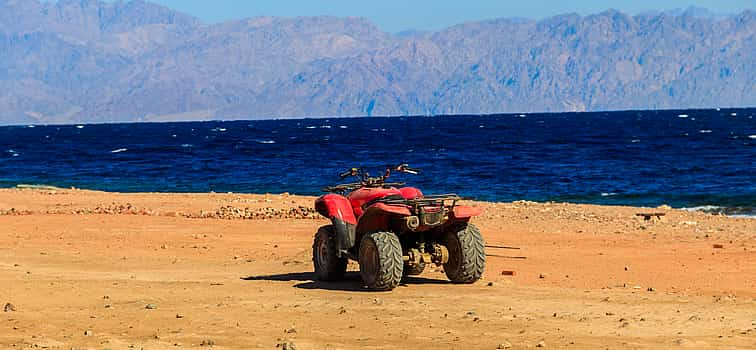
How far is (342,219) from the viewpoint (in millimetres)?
13484

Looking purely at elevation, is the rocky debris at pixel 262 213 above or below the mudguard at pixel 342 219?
above

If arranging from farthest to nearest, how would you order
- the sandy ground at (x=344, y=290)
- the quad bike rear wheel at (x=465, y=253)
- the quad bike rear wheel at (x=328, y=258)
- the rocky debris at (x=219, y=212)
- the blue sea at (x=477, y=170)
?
1. the blue sea at (x=477, y=170)
2. the rocky debris at (x=219, y=212)
3. the quad bike rear wheel at (x=328, y=258)
4. the quad bike rear wheel at (x=465, y=253)
5. the sandy ground at (x=344, y=290)

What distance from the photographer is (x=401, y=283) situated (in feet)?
45.1

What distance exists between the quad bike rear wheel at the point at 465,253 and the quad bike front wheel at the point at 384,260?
869 mm

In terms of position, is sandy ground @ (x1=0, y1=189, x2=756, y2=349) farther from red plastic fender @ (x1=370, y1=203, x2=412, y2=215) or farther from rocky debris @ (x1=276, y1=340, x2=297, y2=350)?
red plastic fender @ (x1=370, y1=203, x2=412, y2=215)

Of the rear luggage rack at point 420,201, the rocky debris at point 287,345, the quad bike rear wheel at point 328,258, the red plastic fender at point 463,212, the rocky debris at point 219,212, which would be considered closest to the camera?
the rocky debris at point 287,345

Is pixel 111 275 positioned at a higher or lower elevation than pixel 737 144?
lower

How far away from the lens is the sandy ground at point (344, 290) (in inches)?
391

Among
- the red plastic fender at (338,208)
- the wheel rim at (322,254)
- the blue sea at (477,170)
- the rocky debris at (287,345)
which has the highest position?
the blue sea at (477,170)

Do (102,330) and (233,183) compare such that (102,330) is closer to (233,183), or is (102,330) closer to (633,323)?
(633,323)

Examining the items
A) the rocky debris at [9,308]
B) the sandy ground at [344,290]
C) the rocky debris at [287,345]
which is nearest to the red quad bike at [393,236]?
the sandy ground at [344,290]

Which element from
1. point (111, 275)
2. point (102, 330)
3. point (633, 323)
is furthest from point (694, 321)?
point (111, 275)

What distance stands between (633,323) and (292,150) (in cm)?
6617

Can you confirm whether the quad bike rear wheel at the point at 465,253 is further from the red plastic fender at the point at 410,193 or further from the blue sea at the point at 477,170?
the blue sea at the point at 477,170
